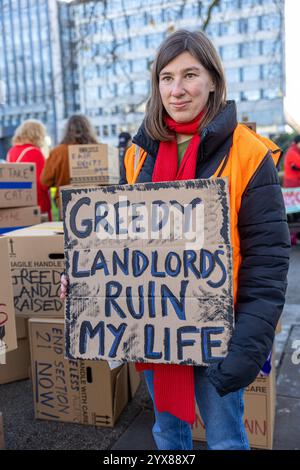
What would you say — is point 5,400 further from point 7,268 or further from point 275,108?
point 275,108

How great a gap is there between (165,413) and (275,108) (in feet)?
151

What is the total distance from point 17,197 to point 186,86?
2436 mm

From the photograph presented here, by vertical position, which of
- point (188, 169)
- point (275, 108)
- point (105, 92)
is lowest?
point (188, 169)

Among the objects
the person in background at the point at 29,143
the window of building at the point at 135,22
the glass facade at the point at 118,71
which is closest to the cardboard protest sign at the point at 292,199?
the person in background at the point at 29,143

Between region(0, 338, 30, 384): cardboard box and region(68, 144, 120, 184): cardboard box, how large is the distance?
203 cm

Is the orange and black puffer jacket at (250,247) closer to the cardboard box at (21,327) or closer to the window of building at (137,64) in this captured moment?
the cardboard box at (21,327)

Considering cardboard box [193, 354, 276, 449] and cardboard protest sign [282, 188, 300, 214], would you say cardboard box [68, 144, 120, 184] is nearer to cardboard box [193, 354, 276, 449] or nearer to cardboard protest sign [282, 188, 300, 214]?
cardboard box [193, 354, 276, 449]

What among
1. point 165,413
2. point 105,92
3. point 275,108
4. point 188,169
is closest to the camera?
point 188,169

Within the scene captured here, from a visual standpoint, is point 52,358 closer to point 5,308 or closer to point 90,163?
point 5,308

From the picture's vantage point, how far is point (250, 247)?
146 cm

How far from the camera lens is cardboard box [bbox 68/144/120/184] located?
475 cm

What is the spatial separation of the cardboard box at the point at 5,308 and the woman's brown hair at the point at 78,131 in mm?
2916
